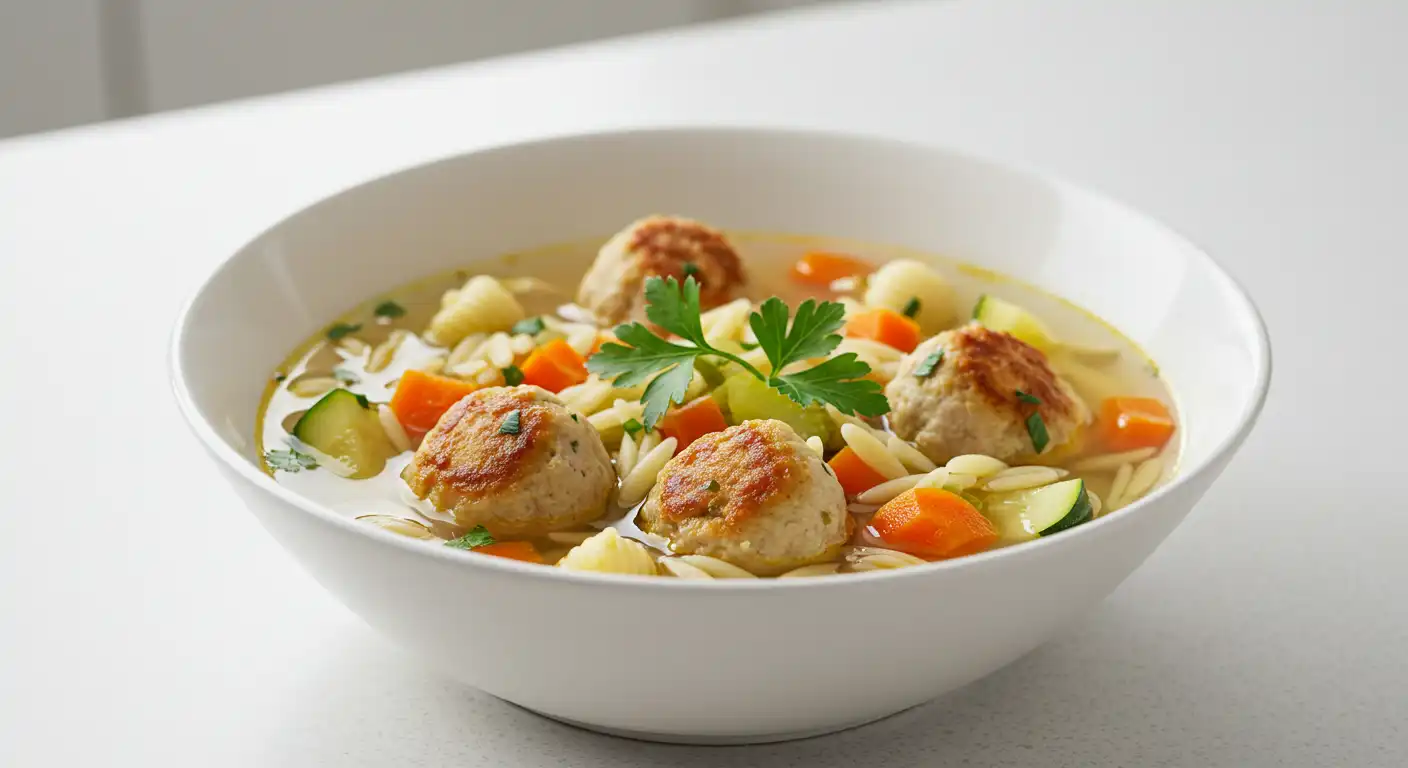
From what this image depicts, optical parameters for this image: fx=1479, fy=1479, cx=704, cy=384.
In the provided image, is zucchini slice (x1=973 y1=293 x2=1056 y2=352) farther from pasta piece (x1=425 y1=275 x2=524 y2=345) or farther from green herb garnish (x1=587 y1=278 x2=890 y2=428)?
pasta piece (x1=425 y1=275 x2=524 y2=345)

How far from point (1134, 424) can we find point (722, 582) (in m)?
1.28

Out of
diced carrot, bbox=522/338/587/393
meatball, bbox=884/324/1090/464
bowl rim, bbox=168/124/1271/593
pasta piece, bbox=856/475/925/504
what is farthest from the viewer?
diced carrot, bbox=522/338/587/393

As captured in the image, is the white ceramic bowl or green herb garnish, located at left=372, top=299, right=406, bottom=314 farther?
green herb garnish, located at left=372, top=299, right=406, bottom=314

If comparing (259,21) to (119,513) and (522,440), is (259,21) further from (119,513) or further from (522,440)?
(522,440)

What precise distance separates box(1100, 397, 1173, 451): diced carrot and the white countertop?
0.71ft

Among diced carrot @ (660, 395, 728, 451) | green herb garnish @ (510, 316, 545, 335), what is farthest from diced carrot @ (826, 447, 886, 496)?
green herb garnish @ (510, 316, 545, 335)

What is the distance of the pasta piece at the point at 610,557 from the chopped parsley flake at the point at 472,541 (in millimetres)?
180

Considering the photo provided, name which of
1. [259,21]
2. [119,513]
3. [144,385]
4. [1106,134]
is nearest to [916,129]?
[1106,134]

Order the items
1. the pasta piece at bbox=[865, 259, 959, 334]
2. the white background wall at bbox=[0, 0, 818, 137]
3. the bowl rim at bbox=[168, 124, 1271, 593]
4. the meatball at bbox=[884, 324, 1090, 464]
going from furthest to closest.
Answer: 1. the white background wall at bbox=[0, 0, 818, 137]
2. the pasta piece at bbox=[865, 259, 959, 334]
3. the meatball at bbox=[884, 324, 1090, 464]
4. the bowl rim at bbox=[168, 124, 1271, 593]

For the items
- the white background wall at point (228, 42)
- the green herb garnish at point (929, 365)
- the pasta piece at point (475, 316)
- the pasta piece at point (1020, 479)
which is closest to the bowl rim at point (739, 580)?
the pasta piece at point (1020, 479)

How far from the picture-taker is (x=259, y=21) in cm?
761

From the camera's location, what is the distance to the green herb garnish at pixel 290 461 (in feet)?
8.28

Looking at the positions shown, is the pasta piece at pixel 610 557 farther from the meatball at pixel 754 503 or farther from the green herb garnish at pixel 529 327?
the green herb garnish at pixel 529 327

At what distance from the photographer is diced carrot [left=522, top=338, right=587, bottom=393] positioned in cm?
282
